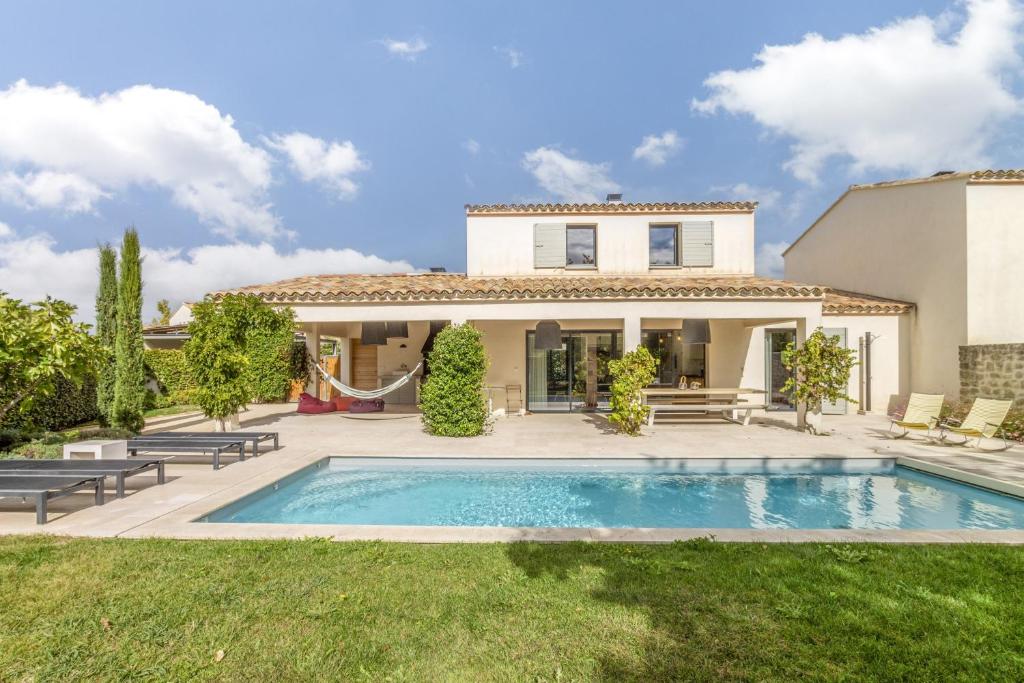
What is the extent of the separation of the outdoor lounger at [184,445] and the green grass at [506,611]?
12.2ft

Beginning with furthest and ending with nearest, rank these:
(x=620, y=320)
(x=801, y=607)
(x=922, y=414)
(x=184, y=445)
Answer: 1. (x=620, y=320)
2. (x=922, y=414)
3. (x=184, y=445)
4. (x=801, y=607)

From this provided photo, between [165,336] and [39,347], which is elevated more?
[165,336]

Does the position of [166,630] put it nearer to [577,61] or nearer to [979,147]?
[577,61]

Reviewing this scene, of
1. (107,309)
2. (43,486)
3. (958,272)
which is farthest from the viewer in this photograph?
(958,272)

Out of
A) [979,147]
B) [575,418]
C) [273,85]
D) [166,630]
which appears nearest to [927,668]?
[166,630]

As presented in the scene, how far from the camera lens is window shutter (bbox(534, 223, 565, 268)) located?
53.3 ft

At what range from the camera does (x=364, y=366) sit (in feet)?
66.9

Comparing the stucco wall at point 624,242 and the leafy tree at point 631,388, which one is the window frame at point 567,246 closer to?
the stucco wall at point 624,242

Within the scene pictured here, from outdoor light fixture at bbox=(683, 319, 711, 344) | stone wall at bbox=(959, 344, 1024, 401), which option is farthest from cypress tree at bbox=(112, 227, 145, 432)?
stone wall at bbox=(959, 344, 1024, 401)

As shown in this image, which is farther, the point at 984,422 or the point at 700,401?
the point at 700,401

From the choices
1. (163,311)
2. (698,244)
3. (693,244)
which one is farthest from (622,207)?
(163,311)

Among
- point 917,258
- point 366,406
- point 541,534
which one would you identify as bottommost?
point 366,406

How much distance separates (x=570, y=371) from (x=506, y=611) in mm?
13241

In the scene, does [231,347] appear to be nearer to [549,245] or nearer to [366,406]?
[366,406]
